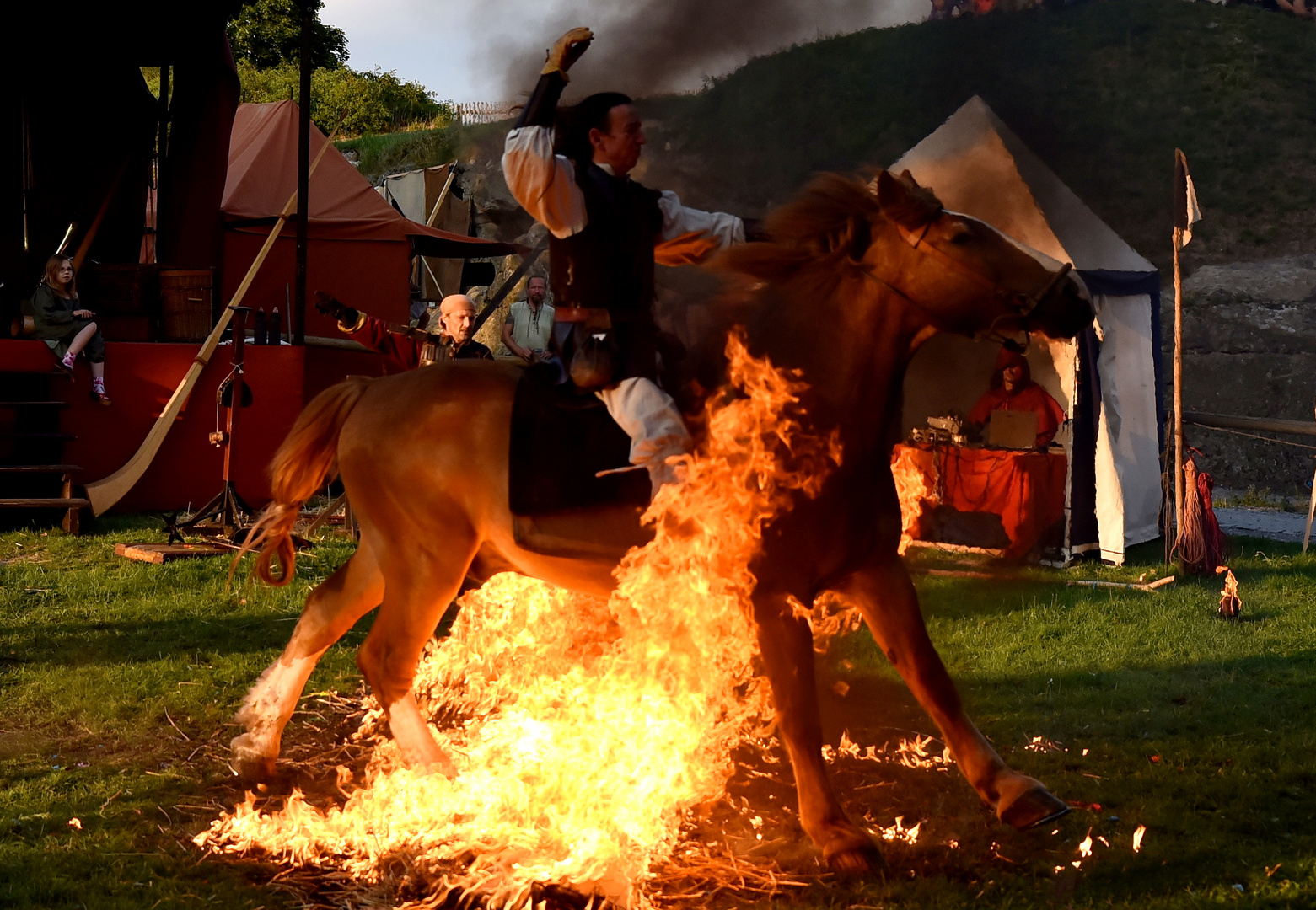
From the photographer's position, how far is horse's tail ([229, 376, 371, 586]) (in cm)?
493

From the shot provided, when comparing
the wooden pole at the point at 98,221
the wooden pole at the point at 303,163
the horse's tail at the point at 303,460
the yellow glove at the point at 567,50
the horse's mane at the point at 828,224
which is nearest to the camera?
the yellow glove at the point at 567,50

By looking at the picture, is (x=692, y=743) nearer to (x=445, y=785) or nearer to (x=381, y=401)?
(x=445, y=785)

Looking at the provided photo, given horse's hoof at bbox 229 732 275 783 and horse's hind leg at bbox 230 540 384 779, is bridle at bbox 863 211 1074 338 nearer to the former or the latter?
horse's hind leg at bbox 230 540 384 779

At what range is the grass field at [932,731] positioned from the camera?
3811 mm

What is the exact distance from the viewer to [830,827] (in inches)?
151

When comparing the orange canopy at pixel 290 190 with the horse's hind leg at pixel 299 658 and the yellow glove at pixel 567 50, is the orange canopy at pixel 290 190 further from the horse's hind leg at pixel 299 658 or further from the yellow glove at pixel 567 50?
the yellow glove at pixel 567 50

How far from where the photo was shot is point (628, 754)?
4.14m

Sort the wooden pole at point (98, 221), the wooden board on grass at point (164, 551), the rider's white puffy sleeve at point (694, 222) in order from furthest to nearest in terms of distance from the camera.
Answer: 1. the wooden pole at point (98, 221)
2. the wooden board on grass at point (164, 551)
3. the rider's white puffy sleeve at point (694, 222)

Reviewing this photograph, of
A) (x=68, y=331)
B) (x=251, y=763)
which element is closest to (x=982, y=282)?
(x=251, y=763)

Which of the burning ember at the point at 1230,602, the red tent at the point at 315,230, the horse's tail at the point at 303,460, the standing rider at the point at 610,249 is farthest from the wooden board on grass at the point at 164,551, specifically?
the red tent at the point at 315,230

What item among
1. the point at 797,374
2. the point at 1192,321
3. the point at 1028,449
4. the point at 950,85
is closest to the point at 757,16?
the point at 797,374

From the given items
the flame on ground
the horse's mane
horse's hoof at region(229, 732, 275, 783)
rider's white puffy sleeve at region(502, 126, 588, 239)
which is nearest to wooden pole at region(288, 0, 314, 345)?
horse's hoof at region(229, 732, 275, 783)

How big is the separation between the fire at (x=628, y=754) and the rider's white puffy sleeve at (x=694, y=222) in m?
0.54

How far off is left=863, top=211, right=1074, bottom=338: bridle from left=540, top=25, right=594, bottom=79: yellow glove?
1.19 metres
